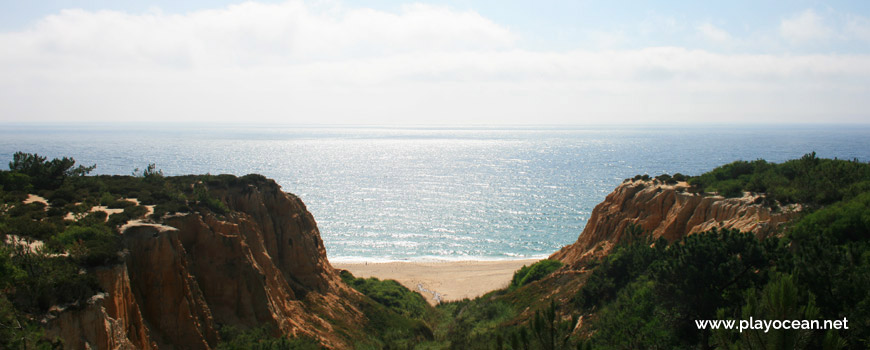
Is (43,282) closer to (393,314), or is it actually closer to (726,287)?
(726,287)

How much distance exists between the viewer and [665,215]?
3838 centimetres

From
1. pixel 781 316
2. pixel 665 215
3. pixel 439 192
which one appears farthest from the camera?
pixel 439 192

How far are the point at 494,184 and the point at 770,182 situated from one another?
8491cm

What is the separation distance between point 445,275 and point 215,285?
36.7 m

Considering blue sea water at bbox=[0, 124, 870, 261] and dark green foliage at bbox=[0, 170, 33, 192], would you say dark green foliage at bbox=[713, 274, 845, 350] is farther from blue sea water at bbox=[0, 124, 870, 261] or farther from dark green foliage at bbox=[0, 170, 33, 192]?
blue sea water at bbox=[0, 124, 870, 261]

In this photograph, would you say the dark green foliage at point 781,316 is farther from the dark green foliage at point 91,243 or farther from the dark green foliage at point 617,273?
the dark green foliage at point 91,243

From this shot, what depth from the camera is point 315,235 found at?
38188mm

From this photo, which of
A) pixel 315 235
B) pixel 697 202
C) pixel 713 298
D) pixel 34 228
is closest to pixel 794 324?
pixel 713 298

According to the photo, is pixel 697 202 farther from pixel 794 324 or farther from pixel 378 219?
pixel 378 219

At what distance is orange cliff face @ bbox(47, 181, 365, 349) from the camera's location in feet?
53.5

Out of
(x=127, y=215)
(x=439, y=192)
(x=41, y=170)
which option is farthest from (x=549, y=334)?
(x=439, y=192)

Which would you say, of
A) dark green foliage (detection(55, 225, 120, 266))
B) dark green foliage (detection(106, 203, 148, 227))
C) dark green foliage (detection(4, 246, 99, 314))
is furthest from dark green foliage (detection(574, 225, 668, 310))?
dark green foliage (detection(4, 246, 99, 314))

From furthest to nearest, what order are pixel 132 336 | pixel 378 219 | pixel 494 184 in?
pixel 494 184, pixel 378 219, pixel 132 336

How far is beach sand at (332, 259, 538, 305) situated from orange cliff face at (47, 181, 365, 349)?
17058 millimetres
